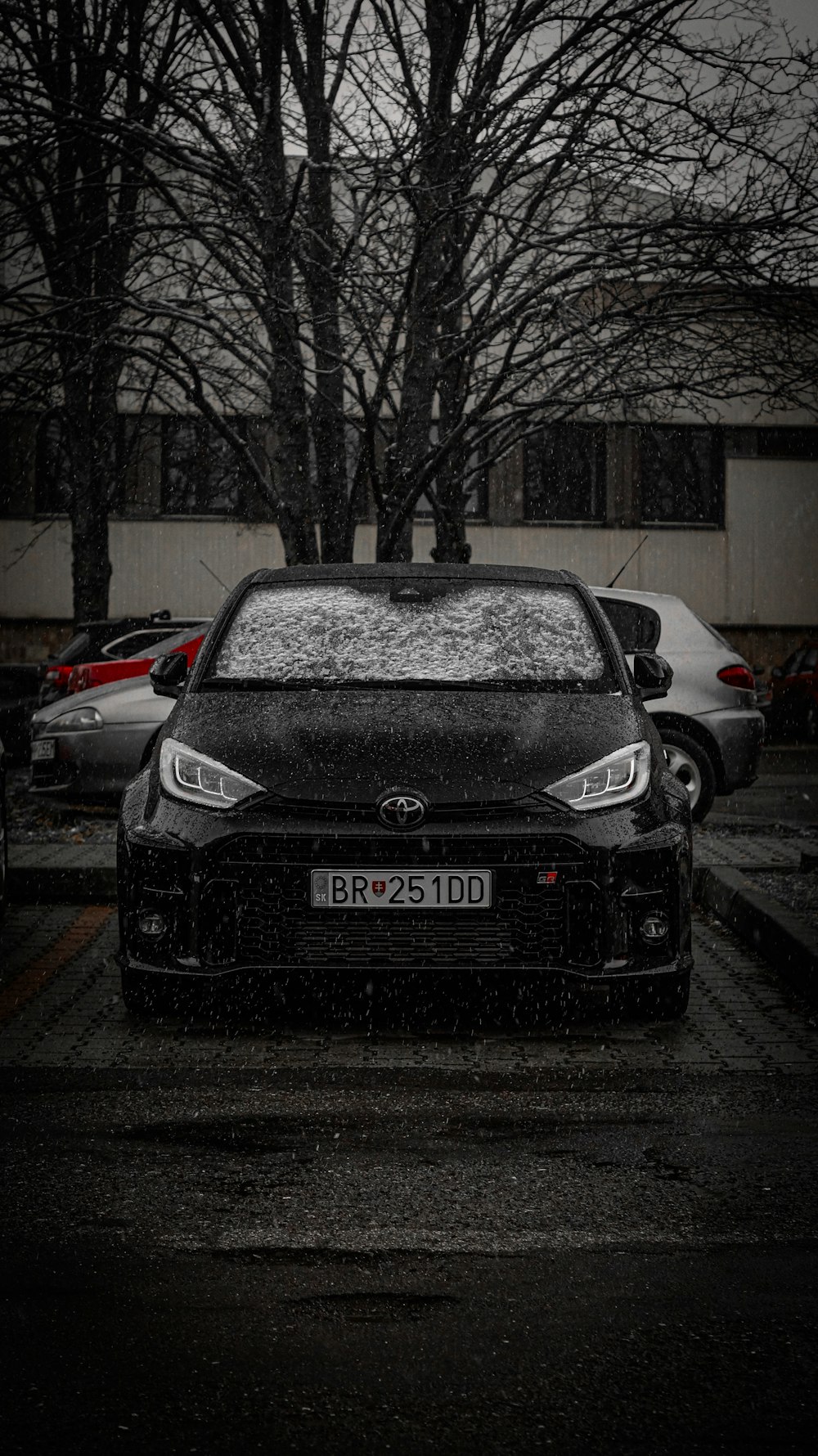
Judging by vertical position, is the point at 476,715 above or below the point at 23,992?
above

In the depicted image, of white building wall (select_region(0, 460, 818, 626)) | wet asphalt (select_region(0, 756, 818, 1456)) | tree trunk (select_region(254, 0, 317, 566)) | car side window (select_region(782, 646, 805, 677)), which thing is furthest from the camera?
white building wall (select_region(0, 460, 818, 626))

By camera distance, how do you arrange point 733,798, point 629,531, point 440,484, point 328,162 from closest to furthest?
1. point 328,162
2. point 733,798
3. point 440,484
4. point 629,531

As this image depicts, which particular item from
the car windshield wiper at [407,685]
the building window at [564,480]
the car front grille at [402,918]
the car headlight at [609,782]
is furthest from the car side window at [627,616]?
the building window at [564,480]

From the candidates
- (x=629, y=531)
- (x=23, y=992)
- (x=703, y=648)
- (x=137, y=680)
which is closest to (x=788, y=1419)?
(x=23, y=992)

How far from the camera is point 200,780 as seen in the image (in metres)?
5.83

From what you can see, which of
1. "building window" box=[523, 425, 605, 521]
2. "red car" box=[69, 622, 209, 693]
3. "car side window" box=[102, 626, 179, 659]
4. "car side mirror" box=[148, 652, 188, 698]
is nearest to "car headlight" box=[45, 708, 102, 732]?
"red car" box=[69, 622, 209, 693]

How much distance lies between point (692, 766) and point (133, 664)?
4.28 meters

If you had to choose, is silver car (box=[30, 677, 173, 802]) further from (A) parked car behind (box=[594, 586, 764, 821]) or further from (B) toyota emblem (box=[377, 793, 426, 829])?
(B) toyota emblem (box=[377, 793, 426, 829])

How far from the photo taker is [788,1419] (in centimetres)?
286

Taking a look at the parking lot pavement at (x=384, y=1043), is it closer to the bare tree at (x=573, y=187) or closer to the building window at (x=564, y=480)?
the bare tree at (x=573, y=187)

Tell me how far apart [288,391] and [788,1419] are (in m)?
12.4

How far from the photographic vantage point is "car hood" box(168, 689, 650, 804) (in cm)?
566

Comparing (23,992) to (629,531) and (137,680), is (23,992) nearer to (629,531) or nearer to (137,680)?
(137,680)

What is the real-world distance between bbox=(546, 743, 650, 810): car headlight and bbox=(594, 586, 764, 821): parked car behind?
5.88m
